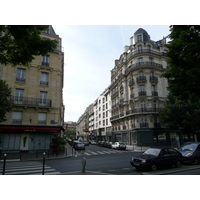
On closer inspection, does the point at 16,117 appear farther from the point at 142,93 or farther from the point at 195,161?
the point at 142,93

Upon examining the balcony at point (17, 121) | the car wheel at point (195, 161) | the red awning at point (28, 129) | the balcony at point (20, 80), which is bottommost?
the car wheel at point (195, 161)

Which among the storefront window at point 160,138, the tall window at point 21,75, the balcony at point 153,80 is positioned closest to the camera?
the tall window at point 21,75

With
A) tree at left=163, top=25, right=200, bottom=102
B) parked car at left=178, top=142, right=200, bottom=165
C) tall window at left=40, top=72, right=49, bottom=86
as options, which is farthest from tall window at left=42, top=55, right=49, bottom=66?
parked car at left=178, top=142, right=200, bottom=165

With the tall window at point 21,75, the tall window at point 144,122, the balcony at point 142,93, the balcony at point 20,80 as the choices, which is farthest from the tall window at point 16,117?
the balcony at point 142,93

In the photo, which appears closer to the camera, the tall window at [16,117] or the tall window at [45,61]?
the tall window at [16,117]

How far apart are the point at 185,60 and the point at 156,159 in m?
5.52

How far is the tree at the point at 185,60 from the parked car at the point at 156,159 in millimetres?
3782

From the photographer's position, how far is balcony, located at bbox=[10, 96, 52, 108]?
65.6 ft

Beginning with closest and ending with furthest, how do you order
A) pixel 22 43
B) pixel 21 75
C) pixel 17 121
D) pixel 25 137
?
pixel 22 43 → pixel 17 121 → pixel 25 137 → pixel 21 75

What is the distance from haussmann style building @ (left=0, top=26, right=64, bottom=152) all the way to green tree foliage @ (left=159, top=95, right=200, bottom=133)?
59.7 ft

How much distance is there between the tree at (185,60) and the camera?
8016mm

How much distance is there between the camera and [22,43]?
6.86m

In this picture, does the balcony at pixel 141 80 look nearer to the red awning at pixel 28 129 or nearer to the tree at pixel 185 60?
the red awning at pixel 28 129

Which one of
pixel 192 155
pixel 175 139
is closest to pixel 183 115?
pixel 175 139
